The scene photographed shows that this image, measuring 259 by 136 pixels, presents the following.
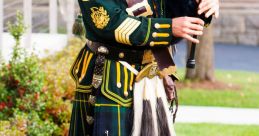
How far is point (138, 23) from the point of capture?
370cm

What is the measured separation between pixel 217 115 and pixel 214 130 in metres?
1.43

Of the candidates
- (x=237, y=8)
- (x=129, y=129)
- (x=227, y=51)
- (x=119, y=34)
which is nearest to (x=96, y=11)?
(x=119, y=34)

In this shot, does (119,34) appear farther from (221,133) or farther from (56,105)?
(221,133)

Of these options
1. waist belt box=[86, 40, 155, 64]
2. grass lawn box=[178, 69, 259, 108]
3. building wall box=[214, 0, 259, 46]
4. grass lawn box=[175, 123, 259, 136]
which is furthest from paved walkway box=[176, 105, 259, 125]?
→ building wall box=[214, 0, 259, 46]

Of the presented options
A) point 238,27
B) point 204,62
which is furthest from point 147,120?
point 238,27

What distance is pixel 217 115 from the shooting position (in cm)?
1045

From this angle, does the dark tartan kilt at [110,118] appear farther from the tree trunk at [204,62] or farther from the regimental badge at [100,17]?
the tree trunk at [204,62]

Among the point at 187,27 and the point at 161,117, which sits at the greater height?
the point at 187,27

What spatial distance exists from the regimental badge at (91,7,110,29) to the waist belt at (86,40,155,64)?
197 mm

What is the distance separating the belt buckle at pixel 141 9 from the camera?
3.80 meters

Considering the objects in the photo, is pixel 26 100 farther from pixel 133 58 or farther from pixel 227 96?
pixel 227 96

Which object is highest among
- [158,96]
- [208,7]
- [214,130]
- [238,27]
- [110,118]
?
[238,27]

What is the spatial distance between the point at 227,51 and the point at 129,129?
21.3 m

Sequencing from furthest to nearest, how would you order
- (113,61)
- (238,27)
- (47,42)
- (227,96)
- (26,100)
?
(238,27), (227,96), (47,42), (26,100), (113,61)
